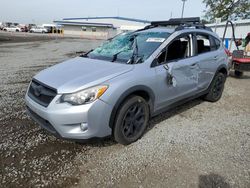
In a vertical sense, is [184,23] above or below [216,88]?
above

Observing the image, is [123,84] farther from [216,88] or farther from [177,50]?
[216,88]

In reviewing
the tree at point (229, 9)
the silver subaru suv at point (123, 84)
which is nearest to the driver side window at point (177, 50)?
the silver subaru suv at point (123, 84)

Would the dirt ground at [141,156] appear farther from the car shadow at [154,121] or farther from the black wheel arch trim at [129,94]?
the black wheel arch trim at [129,94]

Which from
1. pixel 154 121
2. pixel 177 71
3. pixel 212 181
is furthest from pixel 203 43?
pixel 212 181

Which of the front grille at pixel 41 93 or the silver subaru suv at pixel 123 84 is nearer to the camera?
the silver subaru suv at pixel 123 84

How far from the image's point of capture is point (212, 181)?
271 centimetres

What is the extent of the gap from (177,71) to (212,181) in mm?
1891

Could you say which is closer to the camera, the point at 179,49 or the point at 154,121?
the point at 179,49

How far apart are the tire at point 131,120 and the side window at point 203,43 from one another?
6.50 feet

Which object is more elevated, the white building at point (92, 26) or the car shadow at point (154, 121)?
the white building at point (92, 26)

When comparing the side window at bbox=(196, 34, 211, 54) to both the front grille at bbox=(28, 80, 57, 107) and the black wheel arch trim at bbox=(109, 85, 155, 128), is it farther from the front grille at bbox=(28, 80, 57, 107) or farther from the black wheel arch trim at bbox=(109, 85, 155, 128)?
the front grille at bbox=(28, 80, 57, 107)

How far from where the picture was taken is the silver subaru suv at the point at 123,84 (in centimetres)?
284

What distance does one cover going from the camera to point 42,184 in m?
2.57

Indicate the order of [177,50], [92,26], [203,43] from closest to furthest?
[177,50] < [203,43] < [92,26]
